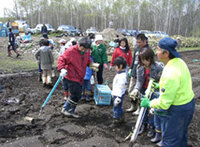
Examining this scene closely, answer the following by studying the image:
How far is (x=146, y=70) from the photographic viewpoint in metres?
3.67

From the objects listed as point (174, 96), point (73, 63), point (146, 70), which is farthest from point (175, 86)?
point (73, 63)

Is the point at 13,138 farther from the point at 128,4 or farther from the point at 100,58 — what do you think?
the point at 128,4

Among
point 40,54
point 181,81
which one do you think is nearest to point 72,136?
point 181,81

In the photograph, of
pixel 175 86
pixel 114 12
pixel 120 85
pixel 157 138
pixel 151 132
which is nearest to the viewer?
pixel 175 86

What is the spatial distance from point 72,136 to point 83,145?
15.1 inches

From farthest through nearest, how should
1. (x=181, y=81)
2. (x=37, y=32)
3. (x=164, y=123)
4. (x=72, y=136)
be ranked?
(x=37, y=32), (x=72, y=136), (x=164, y=123), (x=181, y=81)

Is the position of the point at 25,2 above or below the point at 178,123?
above

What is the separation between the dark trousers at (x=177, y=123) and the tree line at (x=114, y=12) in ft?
142

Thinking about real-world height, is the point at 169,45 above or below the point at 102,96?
above

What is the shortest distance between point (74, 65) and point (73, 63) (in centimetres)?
5

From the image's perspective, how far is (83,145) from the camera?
316cm

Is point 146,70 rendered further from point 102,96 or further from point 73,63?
point 102,96

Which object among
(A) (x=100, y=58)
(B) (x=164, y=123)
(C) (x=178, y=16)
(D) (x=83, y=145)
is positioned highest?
(C) (x=178, y=16)

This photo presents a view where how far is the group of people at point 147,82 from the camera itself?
213cm
